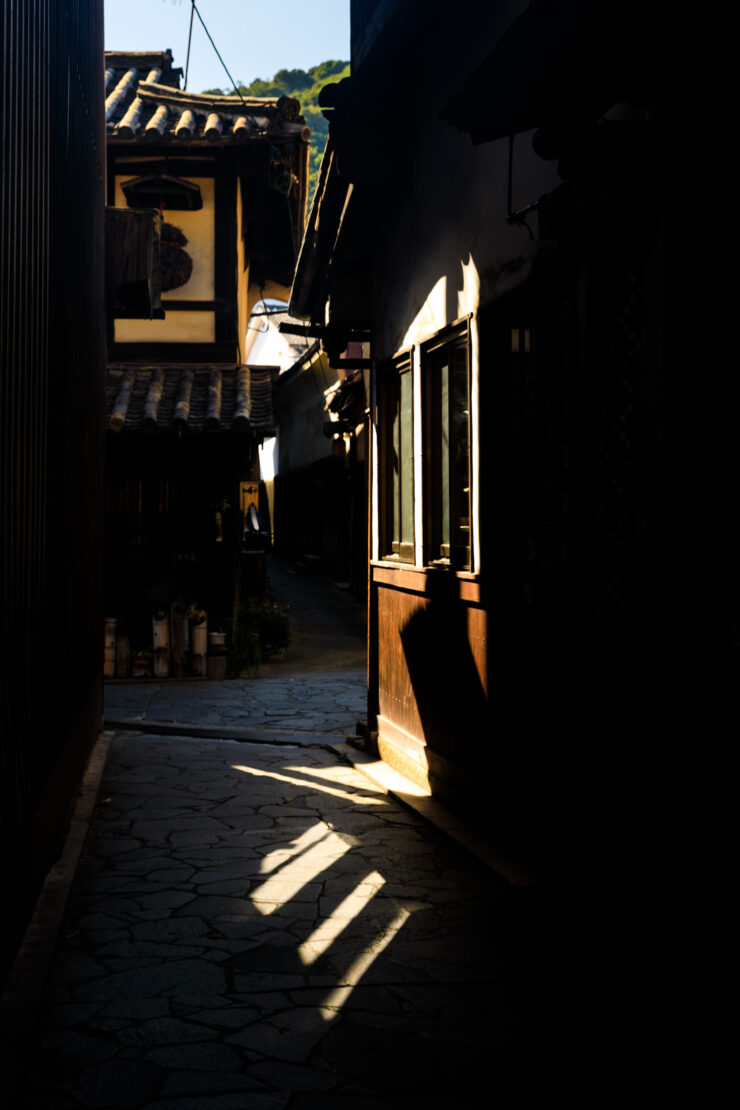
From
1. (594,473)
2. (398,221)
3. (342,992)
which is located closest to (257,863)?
(342,992)

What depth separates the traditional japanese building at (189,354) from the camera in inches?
768

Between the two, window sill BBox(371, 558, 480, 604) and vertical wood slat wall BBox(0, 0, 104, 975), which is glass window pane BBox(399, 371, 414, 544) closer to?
window sill BBox(371, 558, 480, 604)

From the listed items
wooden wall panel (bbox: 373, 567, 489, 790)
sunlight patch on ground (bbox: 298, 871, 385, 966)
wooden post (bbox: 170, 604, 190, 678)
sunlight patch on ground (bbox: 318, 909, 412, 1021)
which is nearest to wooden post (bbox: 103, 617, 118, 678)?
wooden post (bbox: 170, 604, 190, 678)

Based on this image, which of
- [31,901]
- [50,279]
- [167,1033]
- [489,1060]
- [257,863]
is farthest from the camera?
[257,863]

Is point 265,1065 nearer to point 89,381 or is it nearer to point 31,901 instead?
point 31,901

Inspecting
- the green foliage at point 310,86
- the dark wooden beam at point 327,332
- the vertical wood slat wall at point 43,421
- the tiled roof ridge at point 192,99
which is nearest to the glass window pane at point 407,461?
the dark wooden beam at point 327,332

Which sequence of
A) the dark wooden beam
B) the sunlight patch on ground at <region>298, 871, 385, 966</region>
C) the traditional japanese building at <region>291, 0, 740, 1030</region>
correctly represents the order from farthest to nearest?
1. the dark wooden beam
2. the sunlight patch on ground at <region>298, 871, 385, 966</region>
3. the traditional japanese building at <region>291, 0, 740, 1030</region>

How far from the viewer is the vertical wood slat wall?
5281 millimetres

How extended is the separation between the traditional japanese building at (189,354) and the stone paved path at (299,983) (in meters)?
10.7

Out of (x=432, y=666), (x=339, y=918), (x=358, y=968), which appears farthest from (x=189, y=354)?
(x=358, y=968)

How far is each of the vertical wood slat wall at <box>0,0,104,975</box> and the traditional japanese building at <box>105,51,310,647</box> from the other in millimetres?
8713

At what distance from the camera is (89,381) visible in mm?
10820

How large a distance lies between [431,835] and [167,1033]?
12.9ft

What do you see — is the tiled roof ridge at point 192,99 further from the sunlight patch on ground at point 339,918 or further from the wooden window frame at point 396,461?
the sunlight patch on ground at point 339,918
